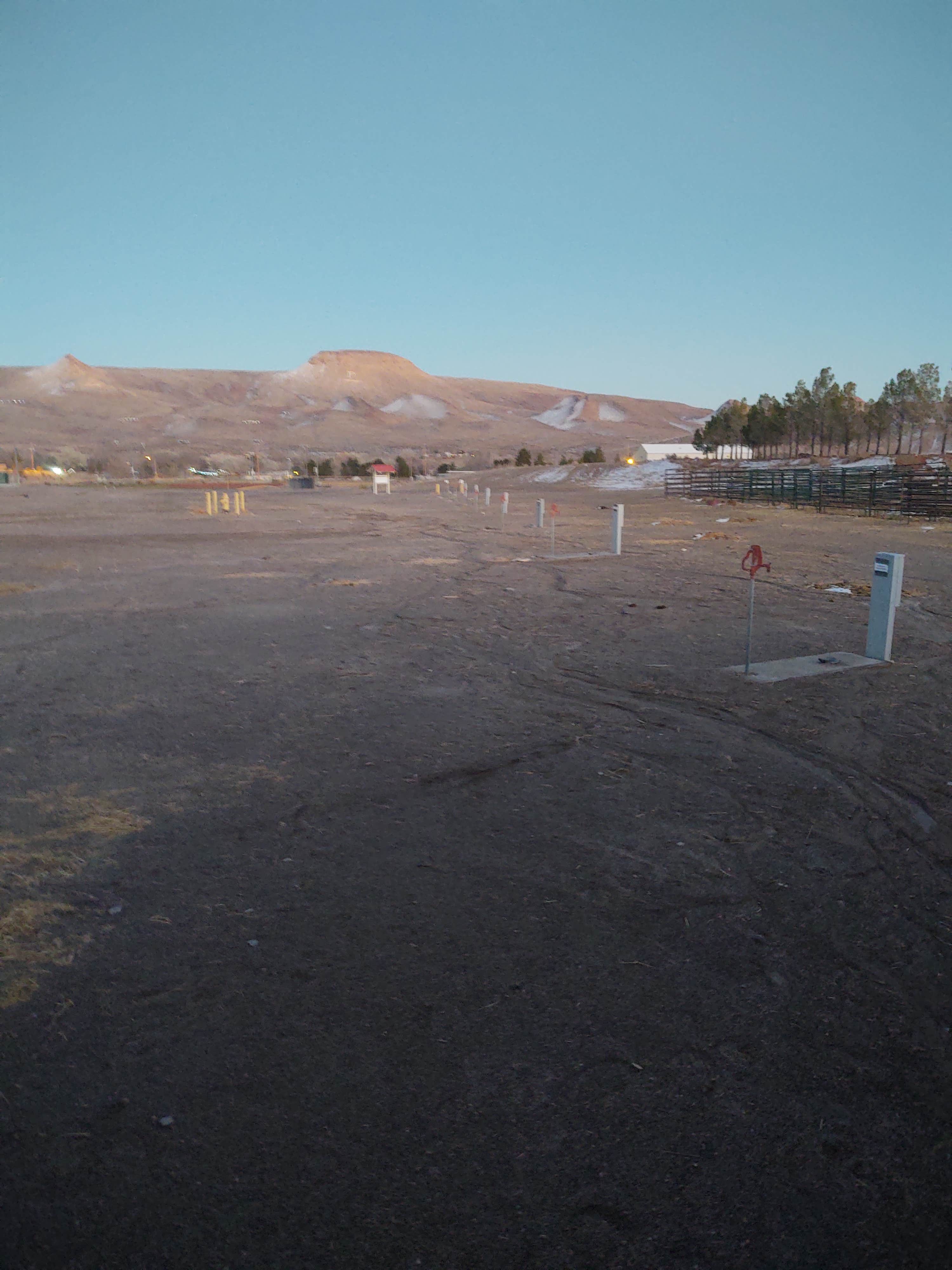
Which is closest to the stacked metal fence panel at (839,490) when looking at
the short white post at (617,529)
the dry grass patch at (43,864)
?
the short white post at (617,529)

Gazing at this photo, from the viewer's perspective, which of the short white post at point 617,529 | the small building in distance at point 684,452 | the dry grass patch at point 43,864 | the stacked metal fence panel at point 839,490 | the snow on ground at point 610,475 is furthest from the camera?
the small building in distance at point 684,452

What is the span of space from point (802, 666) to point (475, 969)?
23.7 ft

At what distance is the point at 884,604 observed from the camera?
1076cm

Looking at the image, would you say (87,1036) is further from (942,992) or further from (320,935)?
(942,992)

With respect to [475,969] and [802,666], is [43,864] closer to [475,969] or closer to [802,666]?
[475,969]

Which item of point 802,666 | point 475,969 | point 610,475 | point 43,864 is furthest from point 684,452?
point 475,969

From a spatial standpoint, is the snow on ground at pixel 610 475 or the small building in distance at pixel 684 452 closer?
the snow on ground at pixel 610 475

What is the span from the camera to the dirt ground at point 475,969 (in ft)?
9.46

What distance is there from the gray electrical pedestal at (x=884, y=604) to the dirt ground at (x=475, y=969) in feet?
1.53

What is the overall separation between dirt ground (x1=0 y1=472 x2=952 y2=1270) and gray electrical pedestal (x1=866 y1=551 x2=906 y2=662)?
18.3 inches

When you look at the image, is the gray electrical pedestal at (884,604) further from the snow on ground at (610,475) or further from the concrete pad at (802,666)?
the snow on ground at (610,475)

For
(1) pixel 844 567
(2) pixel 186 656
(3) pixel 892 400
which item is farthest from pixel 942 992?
(3) pixel 892 400

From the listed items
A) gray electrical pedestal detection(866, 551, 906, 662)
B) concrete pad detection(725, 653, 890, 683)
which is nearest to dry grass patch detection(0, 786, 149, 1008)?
concrete pad detection(725, 653, 890, 683)

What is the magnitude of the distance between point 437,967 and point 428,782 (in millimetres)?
2547
